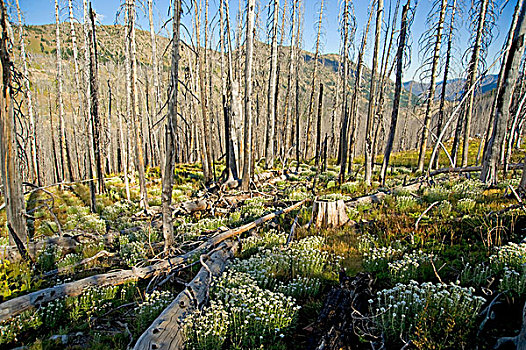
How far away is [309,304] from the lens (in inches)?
165

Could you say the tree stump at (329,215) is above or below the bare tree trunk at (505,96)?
below

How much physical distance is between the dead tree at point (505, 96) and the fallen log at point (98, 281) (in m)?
5.77

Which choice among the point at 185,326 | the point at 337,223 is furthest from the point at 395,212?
the point at 185,326

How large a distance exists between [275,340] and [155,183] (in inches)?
666

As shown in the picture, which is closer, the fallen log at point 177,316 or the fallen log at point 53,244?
the fallen log at point 177,316

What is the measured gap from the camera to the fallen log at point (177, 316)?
3.27 meters

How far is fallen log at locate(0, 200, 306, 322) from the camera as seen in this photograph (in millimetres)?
4141

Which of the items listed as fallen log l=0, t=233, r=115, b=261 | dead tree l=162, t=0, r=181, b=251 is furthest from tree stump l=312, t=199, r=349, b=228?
fallen log l=0, t=233, r=115, b=261

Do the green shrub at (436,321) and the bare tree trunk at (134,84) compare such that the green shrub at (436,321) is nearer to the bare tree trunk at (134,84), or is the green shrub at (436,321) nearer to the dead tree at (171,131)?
the dead tree at (171,131)

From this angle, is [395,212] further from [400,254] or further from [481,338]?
[481,338]

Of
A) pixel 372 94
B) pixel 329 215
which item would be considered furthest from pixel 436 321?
pixel 372 94

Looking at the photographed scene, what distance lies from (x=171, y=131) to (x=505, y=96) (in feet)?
19.5

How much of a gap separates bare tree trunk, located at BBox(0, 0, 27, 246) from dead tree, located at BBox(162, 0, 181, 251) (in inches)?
117

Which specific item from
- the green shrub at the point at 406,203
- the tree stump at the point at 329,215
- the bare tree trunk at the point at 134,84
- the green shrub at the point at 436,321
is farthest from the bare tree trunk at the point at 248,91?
the green shrub at the point at 436,321
